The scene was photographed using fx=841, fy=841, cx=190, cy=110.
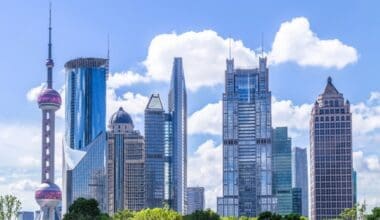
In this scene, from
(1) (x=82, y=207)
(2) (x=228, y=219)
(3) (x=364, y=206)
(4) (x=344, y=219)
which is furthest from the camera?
(4) (x=344, y=219)

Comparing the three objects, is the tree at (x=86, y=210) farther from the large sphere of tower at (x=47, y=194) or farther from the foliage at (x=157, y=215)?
the large sphere of tower at (x=47, y=194)

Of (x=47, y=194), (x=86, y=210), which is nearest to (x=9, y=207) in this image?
(x=86, y=210)

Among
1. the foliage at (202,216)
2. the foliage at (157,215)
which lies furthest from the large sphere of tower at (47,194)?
the foliage at (202,216)

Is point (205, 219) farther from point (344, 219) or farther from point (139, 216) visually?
point (344, 219)

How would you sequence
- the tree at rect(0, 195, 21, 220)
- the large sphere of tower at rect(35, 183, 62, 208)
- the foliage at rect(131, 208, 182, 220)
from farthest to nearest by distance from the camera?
the large sphere of tower at rect(35, 183, 62, 208)
the foliage at rect(131, 208, 182, 220)
the tree at rect(0, 195, 21, 220)

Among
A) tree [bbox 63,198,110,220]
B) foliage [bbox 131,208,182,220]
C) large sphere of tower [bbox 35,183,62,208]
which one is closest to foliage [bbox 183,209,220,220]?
foliage [bbox 131,208,182,220]

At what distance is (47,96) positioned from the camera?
199 metres

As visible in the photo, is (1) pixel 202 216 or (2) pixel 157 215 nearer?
(1) pixel 202 216

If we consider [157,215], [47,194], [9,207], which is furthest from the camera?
[47,194]

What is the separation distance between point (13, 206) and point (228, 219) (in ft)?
176

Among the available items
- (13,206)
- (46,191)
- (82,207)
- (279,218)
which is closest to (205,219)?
(82,207)

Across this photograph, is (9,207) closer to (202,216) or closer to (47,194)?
(202,216)

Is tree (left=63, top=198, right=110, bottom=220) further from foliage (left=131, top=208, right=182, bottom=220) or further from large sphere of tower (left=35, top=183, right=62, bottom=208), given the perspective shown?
large sphere of tower (left=35, top=183, right=62, bottom=208)

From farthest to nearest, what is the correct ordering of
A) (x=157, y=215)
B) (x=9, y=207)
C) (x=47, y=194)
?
(x=47, y=194), (x=157, y=215), (x=9, y=207)
